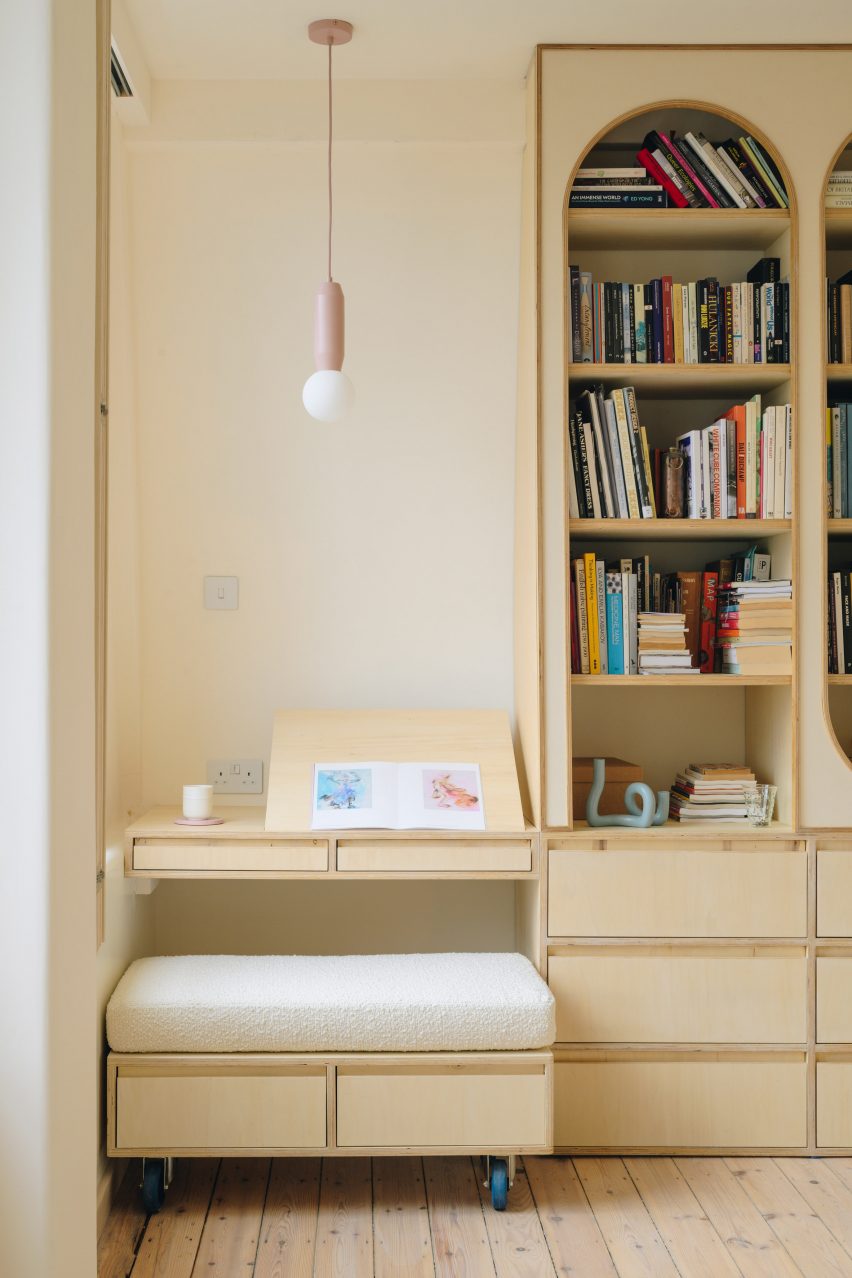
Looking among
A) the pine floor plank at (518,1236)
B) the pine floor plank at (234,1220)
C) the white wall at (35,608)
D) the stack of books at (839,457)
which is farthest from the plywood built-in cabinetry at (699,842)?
the white wall at (35,608)

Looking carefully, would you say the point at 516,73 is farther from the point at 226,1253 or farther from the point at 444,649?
the point at 226,1253

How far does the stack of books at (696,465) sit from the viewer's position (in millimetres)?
2668

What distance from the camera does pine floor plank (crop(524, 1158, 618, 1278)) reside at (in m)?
2.16

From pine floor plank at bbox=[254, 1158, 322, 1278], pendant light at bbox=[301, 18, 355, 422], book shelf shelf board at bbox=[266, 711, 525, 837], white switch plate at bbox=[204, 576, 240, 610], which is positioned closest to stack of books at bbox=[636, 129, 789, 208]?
pendant light at bbox=[301, 18, 355, 422]

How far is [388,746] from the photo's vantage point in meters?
2.78

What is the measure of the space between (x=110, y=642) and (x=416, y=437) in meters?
0.97

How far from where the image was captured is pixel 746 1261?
217 cm

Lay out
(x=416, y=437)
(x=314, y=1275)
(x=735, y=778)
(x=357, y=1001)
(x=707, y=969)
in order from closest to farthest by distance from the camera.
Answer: (x=314, y=1275) → (x=357, y=1001) → (x=707, y=969) → (x=735, y=778) → (x=416, y=437)

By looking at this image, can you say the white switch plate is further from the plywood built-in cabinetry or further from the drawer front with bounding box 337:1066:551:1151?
the drawer front with bounding box 337:1066:551:1151

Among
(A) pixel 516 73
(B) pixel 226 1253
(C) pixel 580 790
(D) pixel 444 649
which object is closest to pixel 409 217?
(A) pixel 516 73

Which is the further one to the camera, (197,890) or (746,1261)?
(197,890)

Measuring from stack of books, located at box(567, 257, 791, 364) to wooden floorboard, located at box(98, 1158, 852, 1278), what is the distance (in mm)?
1914

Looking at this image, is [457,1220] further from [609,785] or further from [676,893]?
[609,785]

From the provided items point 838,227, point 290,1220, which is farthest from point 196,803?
point 838,227
